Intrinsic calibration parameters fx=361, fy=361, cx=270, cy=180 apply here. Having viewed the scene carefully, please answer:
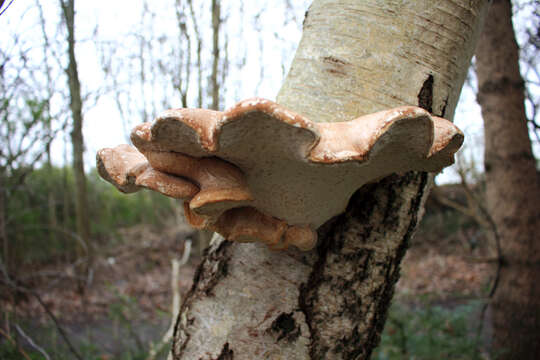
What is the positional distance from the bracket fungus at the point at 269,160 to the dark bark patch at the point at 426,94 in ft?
0.87

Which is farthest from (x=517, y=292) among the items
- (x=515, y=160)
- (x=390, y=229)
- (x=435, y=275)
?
(x=435, y=275)

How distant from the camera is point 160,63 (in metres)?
5.78

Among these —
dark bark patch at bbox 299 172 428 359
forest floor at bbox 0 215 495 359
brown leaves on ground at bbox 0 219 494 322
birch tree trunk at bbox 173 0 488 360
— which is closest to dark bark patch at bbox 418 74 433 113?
birch tree trunk at bbox 173 0 488 360

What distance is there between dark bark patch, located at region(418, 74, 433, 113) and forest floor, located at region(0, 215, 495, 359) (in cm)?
346

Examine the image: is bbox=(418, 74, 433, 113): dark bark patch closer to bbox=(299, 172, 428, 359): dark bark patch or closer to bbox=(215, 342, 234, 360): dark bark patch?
bbox=(299, 172, 428, 359): dark bark patch

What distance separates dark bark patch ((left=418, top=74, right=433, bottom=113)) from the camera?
3.38 feet

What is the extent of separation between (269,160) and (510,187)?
9.69 feet

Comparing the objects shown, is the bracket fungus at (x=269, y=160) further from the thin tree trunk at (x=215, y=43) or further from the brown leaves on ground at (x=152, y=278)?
the brown leaves on ground at (x=152, y=278)

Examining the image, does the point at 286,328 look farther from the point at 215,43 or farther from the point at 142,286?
the point at 142,286

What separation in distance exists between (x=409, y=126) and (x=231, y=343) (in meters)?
0.75

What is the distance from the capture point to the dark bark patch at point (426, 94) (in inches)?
40.6

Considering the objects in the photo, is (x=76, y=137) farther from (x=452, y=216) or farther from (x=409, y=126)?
(x=452, y=216)

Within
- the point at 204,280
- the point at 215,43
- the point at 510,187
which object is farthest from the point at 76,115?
the point at 510,187

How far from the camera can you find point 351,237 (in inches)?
40.8
